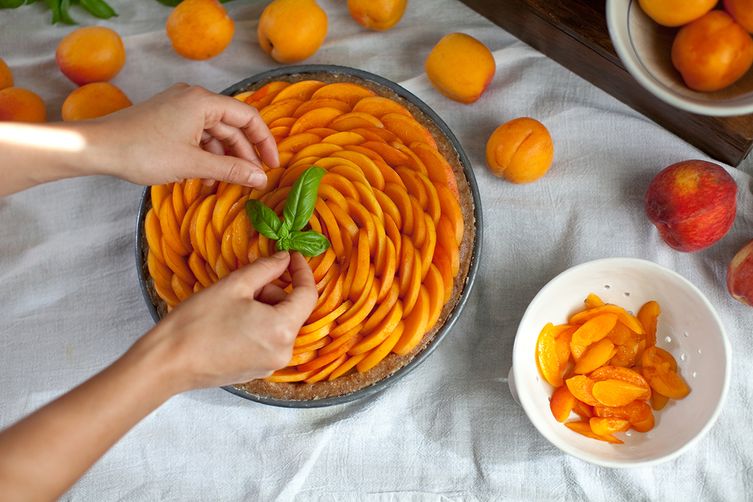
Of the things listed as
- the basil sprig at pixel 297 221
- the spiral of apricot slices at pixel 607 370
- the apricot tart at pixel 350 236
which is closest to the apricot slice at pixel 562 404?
the spiral of apricot slices at pixel 607 370

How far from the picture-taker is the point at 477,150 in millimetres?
1621

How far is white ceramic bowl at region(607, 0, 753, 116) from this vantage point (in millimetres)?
1228

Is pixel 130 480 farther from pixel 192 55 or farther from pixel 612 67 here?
pixel 612 67

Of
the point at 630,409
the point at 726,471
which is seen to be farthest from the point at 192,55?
the point at 726,471

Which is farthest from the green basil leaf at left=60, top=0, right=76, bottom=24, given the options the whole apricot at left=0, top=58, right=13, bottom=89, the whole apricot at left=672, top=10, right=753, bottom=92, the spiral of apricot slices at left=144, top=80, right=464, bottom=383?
the whole apricot at left=672, top=10, right=753, bottom=92

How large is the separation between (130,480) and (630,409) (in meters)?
0.95

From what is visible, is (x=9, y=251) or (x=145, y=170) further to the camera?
(x=9, y=251)

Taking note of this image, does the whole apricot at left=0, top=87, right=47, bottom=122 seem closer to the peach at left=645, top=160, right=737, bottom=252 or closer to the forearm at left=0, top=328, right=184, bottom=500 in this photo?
the forearm at left=0, top=328, right=184, bottom=500

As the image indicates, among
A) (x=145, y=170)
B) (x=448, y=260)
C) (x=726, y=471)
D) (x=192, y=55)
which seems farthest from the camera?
(x=192, y=55)

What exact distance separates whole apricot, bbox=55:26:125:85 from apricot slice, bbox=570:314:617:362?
3.47 feet

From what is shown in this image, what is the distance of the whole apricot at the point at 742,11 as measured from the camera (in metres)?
1.21

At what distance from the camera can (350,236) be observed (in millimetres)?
1343

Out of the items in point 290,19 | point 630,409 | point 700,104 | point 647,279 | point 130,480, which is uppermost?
point 700,104

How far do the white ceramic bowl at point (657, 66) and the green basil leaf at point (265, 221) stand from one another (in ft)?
1.96
